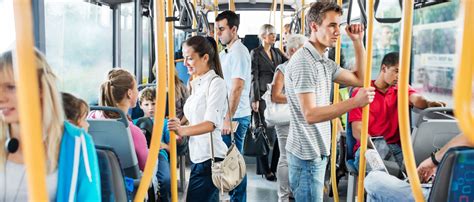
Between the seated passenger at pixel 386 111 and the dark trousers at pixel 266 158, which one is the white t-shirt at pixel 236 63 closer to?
the seated passenger at pixel 386 111

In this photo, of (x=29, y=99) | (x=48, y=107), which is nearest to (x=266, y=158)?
(x=48, y=107)

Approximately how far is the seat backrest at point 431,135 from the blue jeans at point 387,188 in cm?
50

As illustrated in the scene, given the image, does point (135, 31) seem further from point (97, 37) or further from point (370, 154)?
point (370, 154)

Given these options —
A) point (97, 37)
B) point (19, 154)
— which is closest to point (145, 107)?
point (97, 37)

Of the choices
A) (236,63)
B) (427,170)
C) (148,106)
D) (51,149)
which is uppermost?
(236,63)

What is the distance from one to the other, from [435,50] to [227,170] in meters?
2.35

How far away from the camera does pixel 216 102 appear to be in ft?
8.41

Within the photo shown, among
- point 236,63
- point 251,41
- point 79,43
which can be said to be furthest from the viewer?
point 251,41

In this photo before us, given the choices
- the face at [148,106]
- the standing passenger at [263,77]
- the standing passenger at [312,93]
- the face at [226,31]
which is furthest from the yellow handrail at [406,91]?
the standing passenger at [263,77]

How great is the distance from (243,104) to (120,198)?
218 centimetres

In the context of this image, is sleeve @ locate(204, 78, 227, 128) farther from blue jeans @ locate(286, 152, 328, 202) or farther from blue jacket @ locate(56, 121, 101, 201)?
blue jacket @ locate(56, 121, 101, 201)

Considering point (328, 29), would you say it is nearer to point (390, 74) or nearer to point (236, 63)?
point (390, 74)

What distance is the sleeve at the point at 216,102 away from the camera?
2.54 m

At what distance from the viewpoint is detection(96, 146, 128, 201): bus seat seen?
1768 mm
